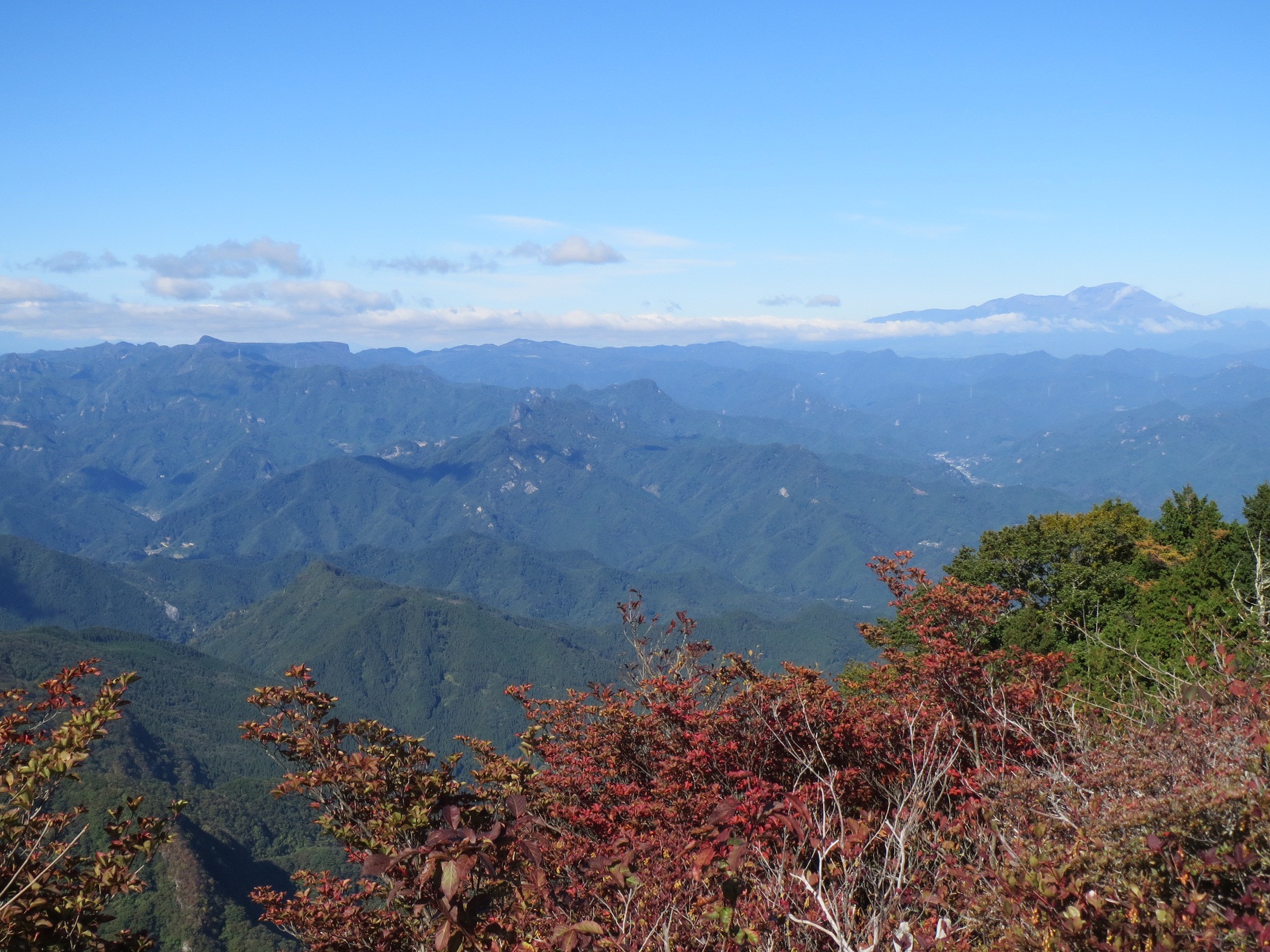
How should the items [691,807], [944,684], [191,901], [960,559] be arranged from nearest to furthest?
[691,807], [944,684], [960,559], [191,901]

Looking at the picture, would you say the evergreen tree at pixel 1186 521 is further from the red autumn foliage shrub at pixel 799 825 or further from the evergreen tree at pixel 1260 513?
the red autumn foliage shrub at pixel 799 825

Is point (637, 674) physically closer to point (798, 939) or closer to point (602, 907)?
point (602, 907)

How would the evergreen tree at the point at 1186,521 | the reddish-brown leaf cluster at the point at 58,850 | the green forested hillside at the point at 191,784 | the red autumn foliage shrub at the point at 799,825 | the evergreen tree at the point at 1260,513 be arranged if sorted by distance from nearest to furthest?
the red autumn foliage shrub at the point at 799,825
the reddish-brown leaf cluster at the point at 58,850
the evergreen tree at the point at 1260,513
the evergreen tree at the point at 1186,521
the green forested hillside at the point at 191,784

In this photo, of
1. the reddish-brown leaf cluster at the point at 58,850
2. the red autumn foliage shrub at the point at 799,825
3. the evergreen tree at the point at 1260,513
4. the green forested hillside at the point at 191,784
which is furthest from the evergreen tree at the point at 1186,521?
the green forested hillside at the point at 191,784

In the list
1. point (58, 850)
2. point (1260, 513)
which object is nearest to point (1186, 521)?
point (1260, 513)

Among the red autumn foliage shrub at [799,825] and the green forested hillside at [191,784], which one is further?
the green forested hillside at [191,784]

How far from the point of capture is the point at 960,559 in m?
44.8

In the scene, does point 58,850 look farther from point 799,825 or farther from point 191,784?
point 191,784

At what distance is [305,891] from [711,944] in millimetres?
5626

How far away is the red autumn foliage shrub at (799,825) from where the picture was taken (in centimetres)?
514

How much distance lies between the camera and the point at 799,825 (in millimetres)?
6016

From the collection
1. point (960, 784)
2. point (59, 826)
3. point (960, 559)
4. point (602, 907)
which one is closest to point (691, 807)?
point (602, 907)

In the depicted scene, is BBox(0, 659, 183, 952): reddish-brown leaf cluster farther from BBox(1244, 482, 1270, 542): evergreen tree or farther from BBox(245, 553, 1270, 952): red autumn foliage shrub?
BBox(1244, 482, 1270, 542): evergreen tree

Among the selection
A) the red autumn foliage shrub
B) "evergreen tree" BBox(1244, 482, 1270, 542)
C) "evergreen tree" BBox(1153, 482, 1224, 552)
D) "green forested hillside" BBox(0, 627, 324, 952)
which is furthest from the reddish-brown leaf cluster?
"evergreen tree" BBox(1153, 482, 1224, 552)
